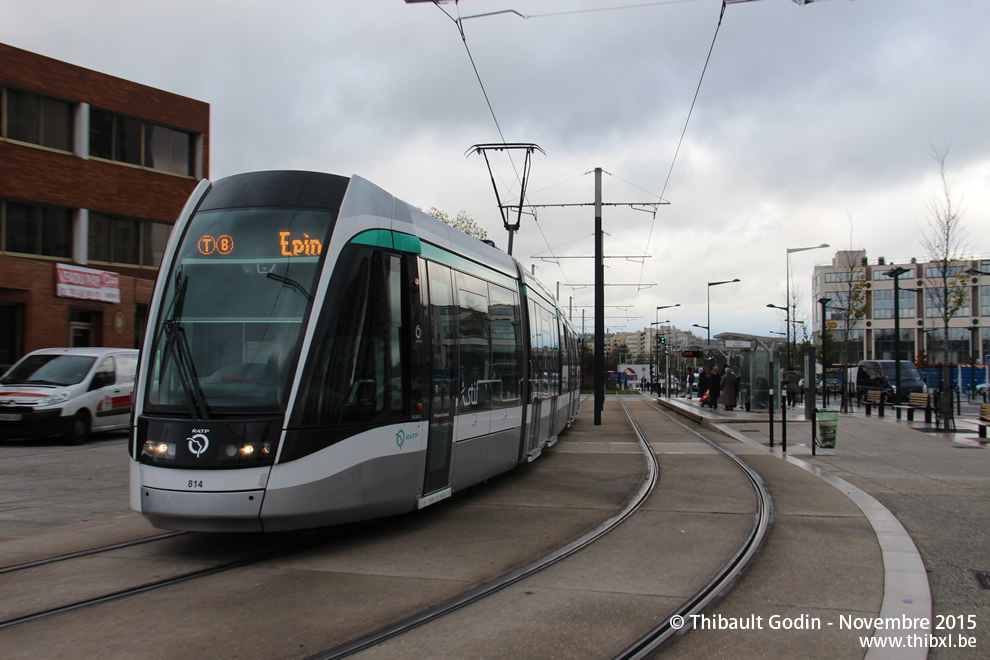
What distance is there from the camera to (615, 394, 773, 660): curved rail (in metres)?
4.29

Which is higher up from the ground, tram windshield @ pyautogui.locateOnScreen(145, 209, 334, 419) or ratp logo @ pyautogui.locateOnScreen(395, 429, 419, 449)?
tram windshield @ pyautogui.locateOnScreen(145, 209, 334, 419)

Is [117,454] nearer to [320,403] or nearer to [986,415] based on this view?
[320,403]

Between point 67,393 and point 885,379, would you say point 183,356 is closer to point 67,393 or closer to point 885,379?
point 67,393

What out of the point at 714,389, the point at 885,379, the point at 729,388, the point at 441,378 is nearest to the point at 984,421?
the point at 729,388

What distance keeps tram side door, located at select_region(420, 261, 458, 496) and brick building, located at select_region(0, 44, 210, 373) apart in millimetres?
20847

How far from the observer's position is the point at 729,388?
29.2m

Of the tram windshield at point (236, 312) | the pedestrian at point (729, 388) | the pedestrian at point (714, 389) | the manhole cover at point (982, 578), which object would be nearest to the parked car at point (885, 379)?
the pedestrian at point (714, 389)

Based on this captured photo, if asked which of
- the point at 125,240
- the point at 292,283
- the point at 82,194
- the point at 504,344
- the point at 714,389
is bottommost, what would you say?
the point at 714,389

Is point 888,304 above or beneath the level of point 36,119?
beneath

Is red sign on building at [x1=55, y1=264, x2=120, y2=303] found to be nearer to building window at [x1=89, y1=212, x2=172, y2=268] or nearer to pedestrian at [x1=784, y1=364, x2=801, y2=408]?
building window at [x1=89, y1=212, x2=172, y2=268]

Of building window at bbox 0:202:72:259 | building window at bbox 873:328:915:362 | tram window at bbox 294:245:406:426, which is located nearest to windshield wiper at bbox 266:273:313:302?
tram window at bbox 294:245:406:426

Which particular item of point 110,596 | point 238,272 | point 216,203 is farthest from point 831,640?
point 216,203

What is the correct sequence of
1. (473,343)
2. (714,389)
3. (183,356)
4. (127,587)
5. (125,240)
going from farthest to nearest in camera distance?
(714,389) → (125,240) → (473,343) → (183,356) → (127,587)

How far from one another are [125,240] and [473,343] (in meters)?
23.5
